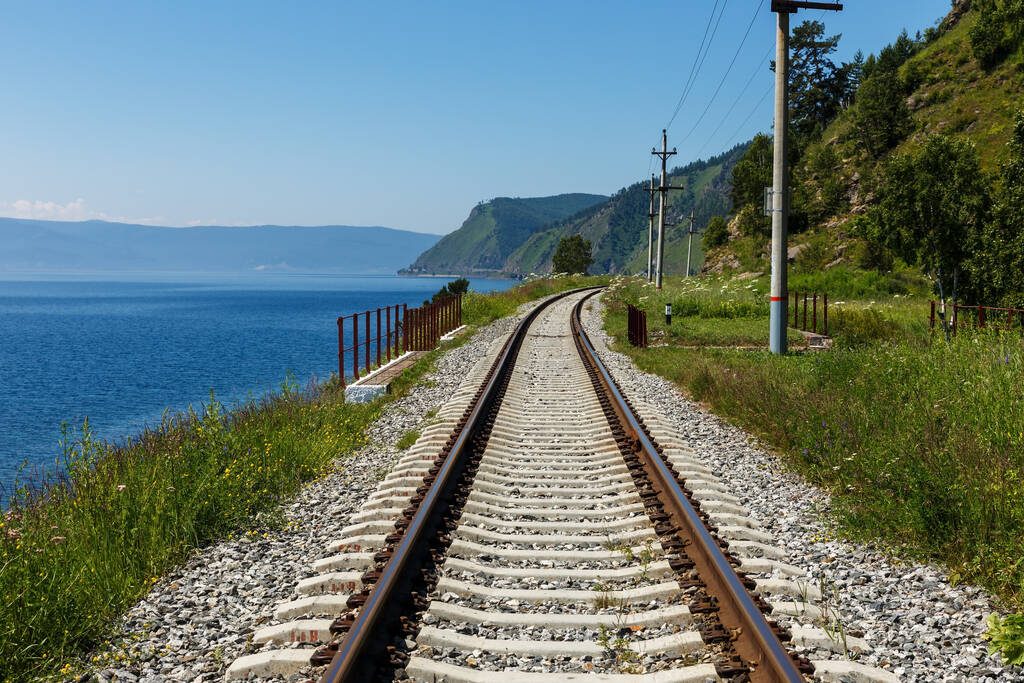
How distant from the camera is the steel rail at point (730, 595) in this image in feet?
10.7

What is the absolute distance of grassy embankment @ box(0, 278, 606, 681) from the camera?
414 cm

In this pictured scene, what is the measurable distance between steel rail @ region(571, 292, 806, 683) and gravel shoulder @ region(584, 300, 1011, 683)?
1.97ft

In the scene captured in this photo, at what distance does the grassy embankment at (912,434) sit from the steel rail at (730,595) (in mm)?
1321

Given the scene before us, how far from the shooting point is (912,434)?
655 cm

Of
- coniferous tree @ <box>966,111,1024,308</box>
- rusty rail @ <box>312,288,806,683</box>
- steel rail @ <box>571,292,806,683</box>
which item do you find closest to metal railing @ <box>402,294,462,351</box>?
rusty rail @ <box>312,288,806,683</box>

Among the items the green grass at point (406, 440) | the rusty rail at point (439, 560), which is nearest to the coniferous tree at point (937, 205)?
the rusty rail at point (439, 560)

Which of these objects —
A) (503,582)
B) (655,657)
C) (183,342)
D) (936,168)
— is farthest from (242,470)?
(183,342)

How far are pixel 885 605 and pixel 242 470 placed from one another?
578 cm

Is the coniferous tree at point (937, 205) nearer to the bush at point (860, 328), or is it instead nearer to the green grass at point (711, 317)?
the bush at point (860, 328)

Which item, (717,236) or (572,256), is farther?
(572,256)

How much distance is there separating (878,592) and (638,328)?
16.3m

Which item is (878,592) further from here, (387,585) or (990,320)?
(990,320)

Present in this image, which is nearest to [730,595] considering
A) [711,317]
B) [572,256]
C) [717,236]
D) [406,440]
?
[406,440]

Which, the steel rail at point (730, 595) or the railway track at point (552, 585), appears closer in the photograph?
the steel rail at point (730, 595)
